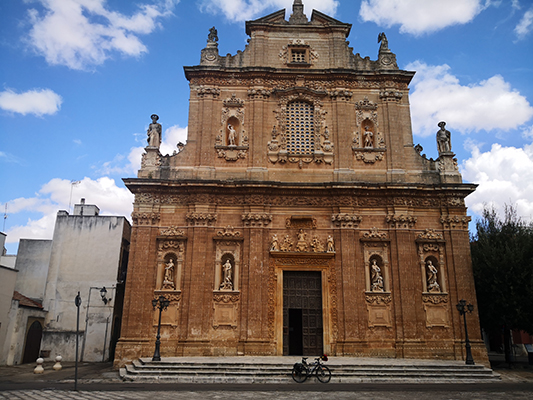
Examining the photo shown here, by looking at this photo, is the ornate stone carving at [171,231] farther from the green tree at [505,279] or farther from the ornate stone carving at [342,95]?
the green tree at [505,279]

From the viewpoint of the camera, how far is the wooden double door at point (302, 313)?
64.7 feet

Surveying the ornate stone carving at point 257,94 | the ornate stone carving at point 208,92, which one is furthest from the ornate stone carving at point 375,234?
the ornate stone carving at point 208,92

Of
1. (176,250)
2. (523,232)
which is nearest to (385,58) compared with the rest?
→ (523,232)

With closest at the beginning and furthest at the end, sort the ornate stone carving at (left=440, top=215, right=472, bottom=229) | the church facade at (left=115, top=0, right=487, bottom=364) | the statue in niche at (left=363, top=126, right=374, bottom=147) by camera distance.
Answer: the church facade at (left=115, top=0, right=487, bottom=364), the ornate stone carving at (left=440, top=215, right=472, bottom=229), the statue in niche at (left=363, top=126, right=374, bottom=147)

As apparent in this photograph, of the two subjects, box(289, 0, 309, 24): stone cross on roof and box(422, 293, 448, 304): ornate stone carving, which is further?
box(289, 0, 309, 24): stone cross on roof

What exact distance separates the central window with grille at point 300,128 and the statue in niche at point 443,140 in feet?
21.1

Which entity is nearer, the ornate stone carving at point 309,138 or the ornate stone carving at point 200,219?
the ornate stone carving at point 200,219

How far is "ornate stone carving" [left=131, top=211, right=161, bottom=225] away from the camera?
20594 millimetres

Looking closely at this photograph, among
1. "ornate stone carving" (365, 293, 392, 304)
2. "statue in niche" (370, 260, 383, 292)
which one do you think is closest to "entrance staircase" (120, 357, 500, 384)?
"ornate stone carving" (365, 293, 392, 304)

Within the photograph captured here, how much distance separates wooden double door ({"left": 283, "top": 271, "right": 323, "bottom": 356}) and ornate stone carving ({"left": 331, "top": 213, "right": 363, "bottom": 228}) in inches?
101

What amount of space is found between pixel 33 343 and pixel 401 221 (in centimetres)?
1956

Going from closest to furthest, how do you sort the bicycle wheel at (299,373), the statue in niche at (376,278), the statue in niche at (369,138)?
1. the bicycle wheel at (299,373)
2. the statue in niche at (376,278)
3. the statue in niche at (369,138)

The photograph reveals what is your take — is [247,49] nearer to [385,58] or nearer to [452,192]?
[385,58]

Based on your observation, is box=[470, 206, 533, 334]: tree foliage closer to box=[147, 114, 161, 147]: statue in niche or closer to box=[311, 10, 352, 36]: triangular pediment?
box=[311, 10, 352, 36]: triangular pediment
